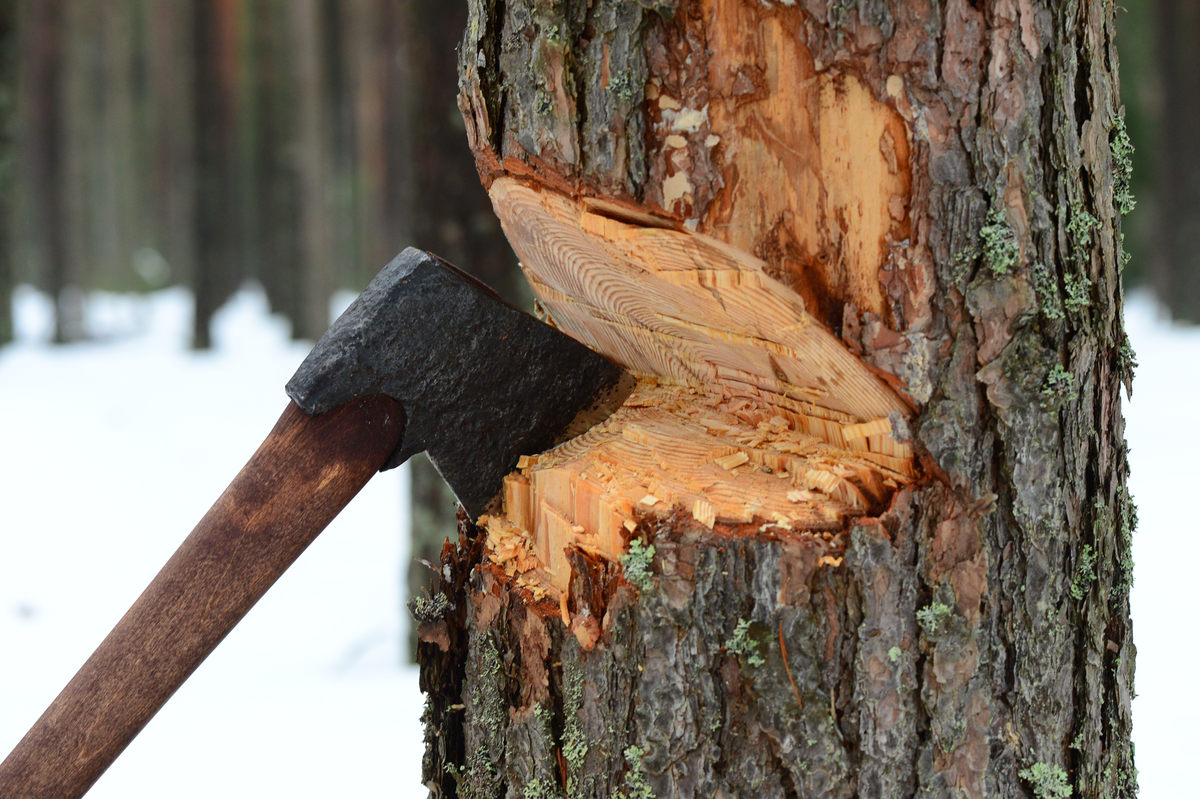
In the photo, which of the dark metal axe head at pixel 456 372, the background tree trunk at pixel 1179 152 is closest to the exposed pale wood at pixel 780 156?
the dark metal axe head at pixel 456 372

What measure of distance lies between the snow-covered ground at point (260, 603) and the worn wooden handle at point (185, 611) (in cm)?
127

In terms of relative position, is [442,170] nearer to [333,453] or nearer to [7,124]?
[333,453]

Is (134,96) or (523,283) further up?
(134,96)

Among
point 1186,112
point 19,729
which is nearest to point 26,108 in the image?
point 19,729

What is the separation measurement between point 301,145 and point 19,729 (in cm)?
727

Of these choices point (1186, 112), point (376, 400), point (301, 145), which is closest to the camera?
point (376, 400)

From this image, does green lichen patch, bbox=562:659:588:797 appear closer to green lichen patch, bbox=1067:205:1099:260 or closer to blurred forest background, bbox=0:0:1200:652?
green lichen patch, bbox=1067:205:1099:260

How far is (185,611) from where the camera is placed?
1.23 meters

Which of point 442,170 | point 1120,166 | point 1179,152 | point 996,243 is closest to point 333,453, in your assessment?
point 996,243

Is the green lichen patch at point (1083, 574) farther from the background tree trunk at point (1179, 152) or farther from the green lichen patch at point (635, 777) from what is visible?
the background tree trunk at point (1179, 152)

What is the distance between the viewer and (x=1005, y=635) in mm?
1088

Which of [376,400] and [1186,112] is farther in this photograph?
A: [1186,112]

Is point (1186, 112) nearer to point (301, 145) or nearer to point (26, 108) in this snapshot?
point (301, 145)

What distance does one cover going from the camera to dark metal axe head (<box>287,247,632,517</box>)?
1.25 metres
